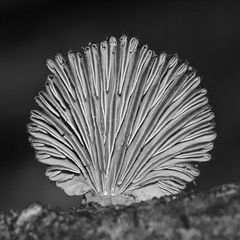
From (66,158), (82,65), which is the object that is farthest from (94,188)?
(82,65)

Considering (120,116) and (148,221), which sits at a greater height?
(120,116)

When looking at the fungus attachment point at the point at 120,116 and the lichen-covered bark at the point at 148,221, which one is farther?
the fungus attachment point at the point at 120,116

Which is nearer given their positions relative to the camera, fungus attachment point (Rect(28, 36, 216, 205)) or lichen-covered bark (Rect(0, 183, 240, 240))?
lichen-covered bark (Rect(0, 183, 240, 240))

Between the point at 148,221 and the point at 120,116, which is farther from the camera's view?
the point at 120,116

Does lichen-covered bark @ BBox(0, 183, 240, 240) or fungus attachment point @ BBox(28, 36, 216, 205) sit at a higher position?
fungus attachment point @ BBox(28, 36, 216, 205)

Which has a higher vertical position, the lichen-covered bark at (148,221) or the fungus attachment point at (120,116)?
the fungus attachment point at (120,116)
